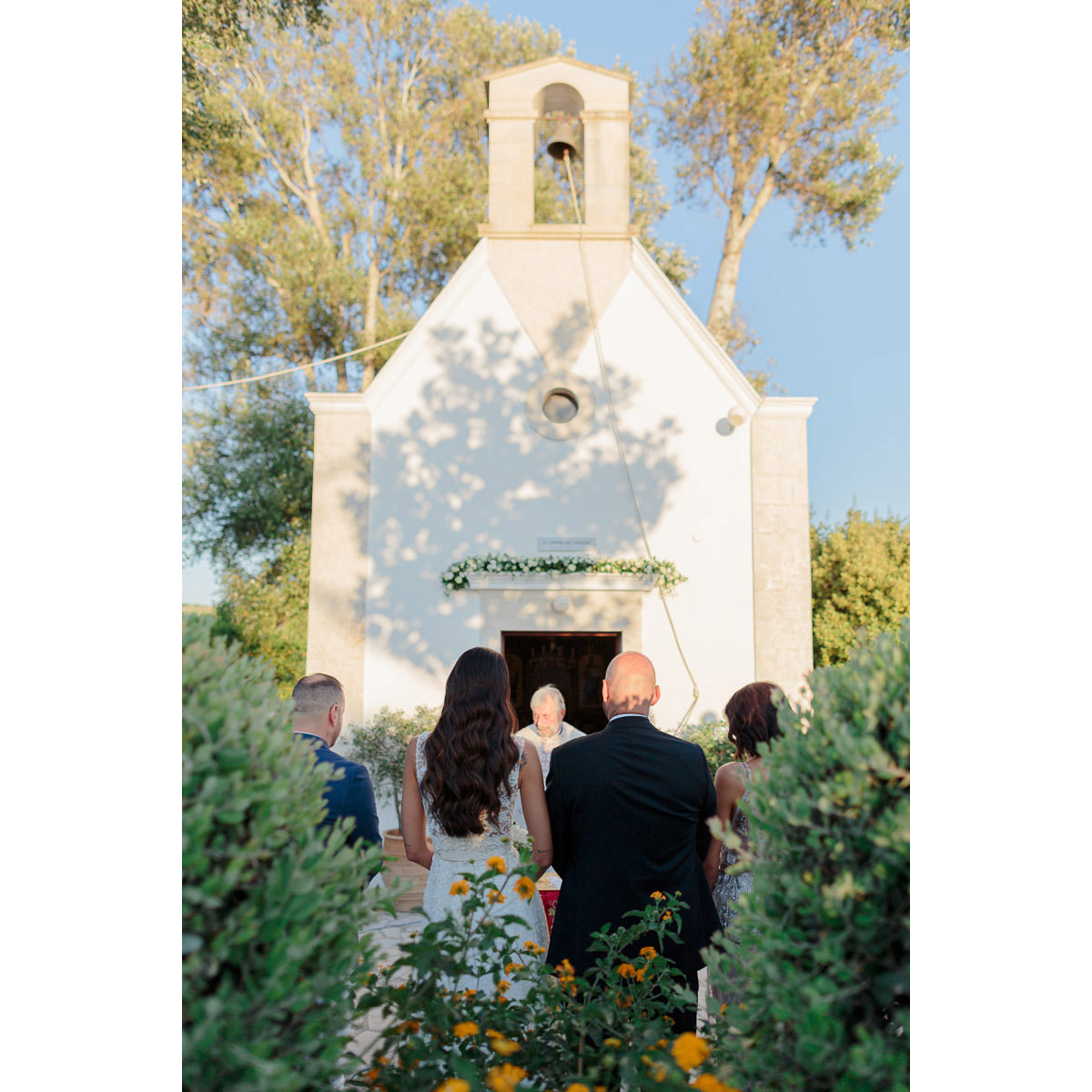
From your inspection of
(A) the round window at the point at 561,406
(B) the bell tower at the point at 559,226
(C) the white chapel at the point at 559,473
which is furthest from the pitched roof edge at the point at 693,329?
(A) the round window at the point at 561,406

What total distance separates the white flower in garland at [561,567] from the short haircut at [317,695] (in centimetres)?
580

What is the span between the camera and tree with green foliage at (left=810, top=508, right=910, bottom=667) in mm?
15539

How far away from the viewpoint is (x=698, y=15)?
15.1 metres

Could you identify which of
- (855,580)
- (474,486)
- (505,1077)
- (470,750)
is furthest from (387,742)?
(855,580)

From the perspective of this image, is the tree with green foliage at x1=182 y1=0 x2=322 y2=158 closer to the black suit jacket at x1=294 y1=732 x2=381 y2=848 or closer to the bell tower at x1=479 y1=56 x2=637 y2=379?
the bell tower at x1=479 y1=56 x2=637 y2=379

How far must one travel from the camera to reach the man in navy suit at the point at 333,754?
2.61 meters

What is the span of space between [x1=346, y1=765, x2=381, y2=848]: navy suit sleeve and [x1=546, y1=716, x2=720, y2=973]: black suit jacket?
68 cm

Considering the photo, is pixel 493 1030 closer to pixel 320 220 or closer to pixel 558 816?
pixel 558 816

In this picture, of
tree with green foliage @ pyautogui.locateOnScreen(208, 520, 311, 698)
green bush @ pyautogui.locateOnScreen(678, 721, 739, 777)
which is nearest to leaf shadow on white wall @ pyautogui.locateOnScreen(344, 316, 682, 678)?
green bush @ pyautogui.locateOnScreen(678, 721, 739, 777)

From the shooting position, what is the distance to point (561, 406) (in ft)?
30.8

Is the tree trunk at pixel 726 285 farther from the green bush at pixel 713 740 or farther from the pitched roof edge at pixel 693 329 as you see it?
the green bush at pixel 713 740
